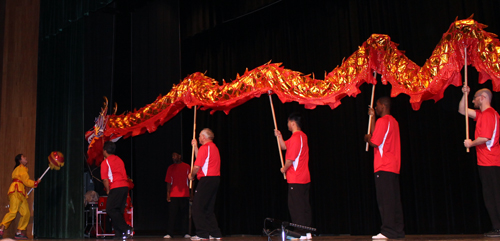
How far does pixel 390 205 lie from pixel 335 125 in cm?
309

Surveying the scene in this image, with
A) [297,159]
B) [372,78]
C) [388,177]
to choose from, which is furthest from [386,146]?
[297,159]

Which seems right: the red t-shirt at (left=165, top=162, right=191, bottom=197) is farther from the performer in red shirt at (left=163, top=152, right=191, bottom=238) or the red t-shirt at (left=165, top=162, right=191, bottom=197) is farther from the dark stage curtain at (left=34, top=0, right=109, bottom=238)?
the dark stage curtain at (left=34, top=0, right=109, bottom=238)

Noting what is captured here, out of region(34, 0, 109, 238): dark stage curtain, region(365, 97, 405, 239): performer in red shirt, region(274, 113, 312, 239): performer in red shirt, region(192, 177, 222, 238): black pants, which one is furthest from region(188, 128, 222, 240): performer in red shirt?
region(34, 0, 109, 238): dark stage curtain

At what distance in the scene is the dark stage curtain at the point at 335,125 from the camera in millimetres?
7117

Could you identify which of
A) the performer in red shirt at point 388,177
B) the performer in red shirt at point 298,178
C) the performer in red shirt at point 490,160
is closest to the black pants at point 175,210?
the performer in red shirt at point 298,178

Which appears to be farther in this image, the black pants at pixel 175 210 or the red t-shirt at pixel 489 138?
the black pants at pixel 175 210

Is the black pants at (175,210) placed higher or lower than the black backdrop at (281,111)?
lower

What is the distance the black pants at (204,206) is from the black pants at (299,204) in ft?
4.07

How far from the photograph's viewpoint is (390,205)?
5.47 metres

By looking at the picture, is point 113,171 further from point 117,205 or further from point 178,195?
point 178,195

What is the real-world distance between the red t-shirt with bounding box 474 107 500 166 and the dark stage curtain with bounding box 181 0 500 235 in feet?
1.66

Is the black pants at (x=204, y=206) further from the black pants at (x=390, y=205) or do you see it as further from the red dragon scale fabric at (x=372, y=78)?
the black pants at (x=390, y=205)

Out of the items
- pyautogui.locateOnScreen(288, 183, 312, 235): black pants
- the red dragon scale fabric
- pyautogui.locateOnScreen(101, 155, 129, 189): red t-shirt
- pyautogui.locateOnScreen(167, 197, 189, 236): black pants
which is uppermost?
the red dragon scale fabric

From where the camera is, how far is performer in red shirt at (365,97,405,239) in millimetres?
5469
